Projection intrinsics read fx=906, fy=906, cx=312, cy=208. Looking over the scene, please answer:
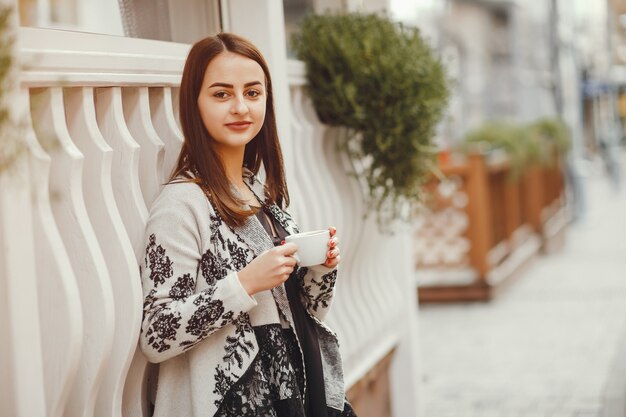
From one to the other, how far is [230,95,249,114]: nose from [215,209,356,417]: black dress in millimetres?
266

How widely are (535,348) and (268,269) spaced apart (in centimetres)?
497

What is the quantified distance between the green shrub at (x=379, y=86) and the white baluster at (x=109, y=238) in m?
1.47

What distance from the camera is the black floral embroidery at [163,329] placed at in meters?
2.04

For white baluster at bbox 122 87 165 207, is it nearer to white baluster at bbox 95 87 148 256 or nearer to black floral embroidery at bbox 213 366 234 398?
white baluster at bbox 95 87 148 256

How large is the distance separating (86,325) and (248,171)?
61 cm

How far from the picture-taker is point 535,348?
6.61 meters

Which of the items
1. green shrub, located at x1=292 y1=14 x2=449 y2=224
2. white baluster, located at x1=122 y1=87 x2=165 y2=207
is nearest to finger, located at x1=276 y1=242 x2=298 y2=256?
white baluster, located at x1=122 y1=87 x2=165 y2=207

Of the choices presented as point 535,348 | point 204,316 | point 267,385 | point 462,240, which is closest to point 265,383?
point 267,385

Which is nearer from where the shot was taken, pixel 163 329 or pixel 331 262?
pixel 163 329

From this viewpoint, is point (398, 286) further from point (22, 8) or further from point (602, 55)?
point (602, 55)

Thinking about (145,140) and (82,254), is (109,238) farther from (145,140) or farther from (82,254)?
(145,140)

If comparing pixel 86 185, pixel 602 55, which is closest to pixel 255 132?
pixel 86 185

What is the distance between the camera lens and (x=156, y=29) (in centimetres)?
283

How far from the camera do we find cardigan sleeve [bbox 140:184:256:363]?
2.04 meters
